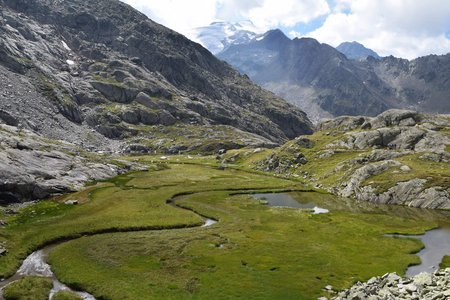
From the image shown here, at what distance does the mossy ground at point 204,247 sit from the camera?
52.1 m

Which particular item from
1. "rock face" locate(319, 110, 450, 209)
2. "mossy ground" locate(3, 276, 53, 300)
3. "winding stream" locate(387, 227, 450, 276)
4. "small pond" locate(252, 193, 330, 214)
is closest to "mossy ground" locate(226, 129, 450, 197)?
"rock face" locate(319, 110, 450, 209)

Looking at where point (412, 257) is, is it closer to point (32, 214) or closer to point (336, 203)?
point (336, 203)

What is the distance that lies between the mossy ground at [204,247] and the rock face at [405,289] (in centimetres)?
685

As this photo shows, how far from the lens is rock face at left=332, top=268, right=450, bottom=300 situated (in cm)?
4091

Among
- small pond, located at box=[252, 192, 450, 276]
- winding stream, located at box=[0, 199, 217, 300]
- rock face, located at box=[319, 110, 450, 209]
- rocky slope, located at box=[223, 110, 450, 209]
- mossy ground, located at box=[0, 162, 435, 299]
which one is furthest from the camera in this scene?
rocky slope, located at box=[223, 110, 450, 209]

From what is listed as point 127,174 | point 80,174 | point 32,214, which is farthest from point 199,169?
point 32,214

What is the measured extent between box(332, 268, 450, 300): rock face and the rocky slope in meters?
79.0

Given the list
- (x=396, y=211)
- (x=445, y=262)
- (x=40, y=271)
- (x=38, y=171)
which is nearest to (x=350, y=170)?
(x=396, y=211)

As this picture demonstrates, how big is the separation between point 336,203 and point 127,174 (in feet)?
254

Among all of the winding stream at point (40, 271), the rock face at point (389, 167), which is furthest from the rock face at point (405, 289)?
the rock face at point (389, 167)

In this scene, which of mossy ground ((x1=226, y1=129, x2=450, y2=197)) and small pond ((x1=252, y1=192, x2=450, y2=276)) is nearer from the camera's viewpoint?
small pond ((x1=252, y1=192, x2=450, y2=276))

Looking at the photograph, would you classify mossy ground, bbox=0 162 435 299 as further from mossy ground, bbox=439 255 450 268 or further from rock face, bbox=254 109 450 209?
rock face, bbox=254 109 450 209

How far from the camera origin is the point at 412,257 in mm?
67312

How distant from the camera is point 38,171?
354 feet
